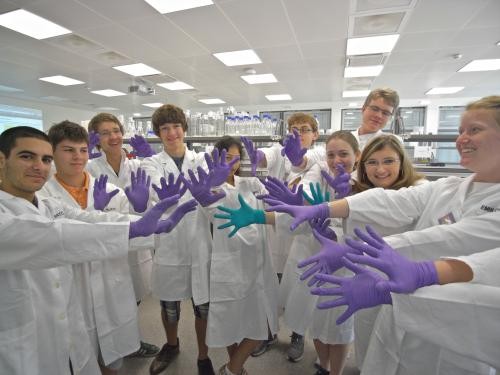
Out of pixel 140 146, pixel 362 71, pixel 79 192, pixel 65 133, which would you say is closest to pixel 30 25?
pixel 140 146

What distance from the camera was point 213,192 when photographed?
4.28 feet

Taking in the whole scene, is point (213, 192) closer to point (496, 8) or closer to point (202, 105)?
point (496, 8)

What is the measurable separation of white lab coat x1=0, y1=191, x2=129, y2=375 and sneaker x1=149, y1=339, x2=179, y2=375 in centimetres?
59

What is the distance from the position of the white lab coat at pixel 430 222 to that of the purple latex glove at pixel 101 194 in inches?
42.8

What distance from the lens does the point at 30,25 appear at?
11.0 ft

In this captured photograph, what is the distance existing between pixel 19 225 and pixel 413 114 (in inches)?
366

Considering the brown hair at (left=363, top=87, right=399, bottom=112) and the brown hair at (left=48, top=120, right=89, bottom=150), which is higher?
the brown hair at (left=363, top=87, right=399, bottom=112)

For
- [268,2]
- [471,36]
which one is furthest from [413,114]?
[268,2]

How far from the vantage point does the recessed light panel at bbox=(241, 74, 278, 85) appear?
213 inches

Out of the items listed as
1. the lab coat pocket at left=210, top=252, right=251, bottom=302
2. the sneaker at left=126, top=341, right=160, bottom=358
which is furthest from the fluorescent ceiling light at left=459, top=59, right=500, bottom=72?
the sneaker at left=126, top=341, right=160, bottom=358

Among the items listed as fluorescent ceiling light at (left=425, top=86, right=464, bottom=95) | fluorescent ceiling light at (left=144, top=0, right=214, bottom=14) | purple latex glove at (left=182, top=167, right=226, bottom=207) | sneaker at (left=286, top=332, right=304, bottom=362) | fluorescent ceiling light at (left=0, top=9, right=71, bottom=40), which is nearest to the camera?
purple latex glove at (left=182, top=167, right=226, bottom=207)

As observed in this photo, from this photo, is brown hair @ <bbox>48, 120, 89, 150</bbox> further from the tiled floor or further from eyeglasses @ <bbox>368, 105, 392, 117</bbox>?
eyeglasses @ <bbox>368, 105, 392, 117</bbox>

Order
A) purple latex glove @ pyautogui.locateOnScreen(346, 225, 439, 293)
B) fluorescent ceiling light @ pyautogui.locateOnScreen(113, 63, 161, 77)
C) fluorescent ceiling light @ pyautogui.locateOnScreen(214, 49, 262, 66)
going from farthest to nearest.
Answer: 1. fluorescent ceiling light @ pyautogui.locateOnScreen(113, 63, 161, 77)
2. fluorescent ceiling light @ pyautogui.locateOnScreen(214, 49, 262, 66)
3. purple latex glove @ pyautogui.locateOnScreen(346, 225, 439, 293)

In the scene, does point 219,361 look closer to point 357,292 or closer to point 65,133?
point 357,292
